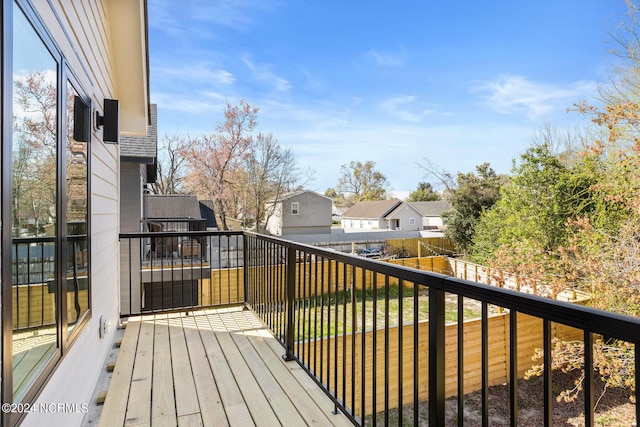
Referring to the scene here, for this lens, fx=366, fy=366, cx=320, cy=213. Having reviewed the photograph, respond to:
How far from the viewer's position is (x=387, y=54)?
1727cm

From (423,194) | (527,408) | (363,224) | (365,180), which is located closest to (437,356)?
(527,408)

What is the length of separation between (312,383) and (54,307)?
1554mm

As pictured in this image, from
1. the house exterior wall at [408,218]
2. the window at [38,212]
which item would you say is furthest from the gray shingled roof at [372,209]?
the window at [38,212]

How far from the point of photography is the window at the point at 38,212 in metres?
1.14

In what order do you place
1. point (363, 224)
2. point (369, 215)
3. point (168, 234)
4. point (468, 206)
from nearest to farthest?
point (168, 234) → point (468, 206) → point (369, 215) → point (363, 224)

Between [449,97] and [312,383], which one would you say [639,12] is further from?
[449,97]

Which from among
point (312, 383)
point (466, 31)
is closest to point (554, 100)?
point (466, 31)

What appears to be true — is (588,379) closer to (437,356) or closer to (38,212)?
(437,356)

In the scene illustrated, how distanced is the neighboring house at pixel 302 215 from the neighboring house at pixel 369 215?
7520mm

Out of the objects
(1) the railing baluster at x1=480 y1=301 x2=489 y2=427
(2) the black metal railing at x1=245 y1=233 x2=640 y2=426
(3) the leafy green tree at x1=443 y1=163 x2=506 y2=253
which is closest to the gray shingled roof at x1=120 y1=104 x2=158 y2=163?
(2) the black metal railing at x1=245 y1=233 x2=640 y2=426

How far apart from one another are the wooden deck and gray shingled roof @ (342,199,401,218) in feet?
99.0

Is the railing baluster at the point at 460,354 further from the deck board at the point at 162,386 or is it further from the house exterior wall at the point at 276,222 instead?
the house exterior wall at the point at 276,222

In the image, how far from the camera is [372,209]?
34219 millimetres

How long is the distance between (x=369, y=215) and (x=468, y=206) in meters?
18.2
